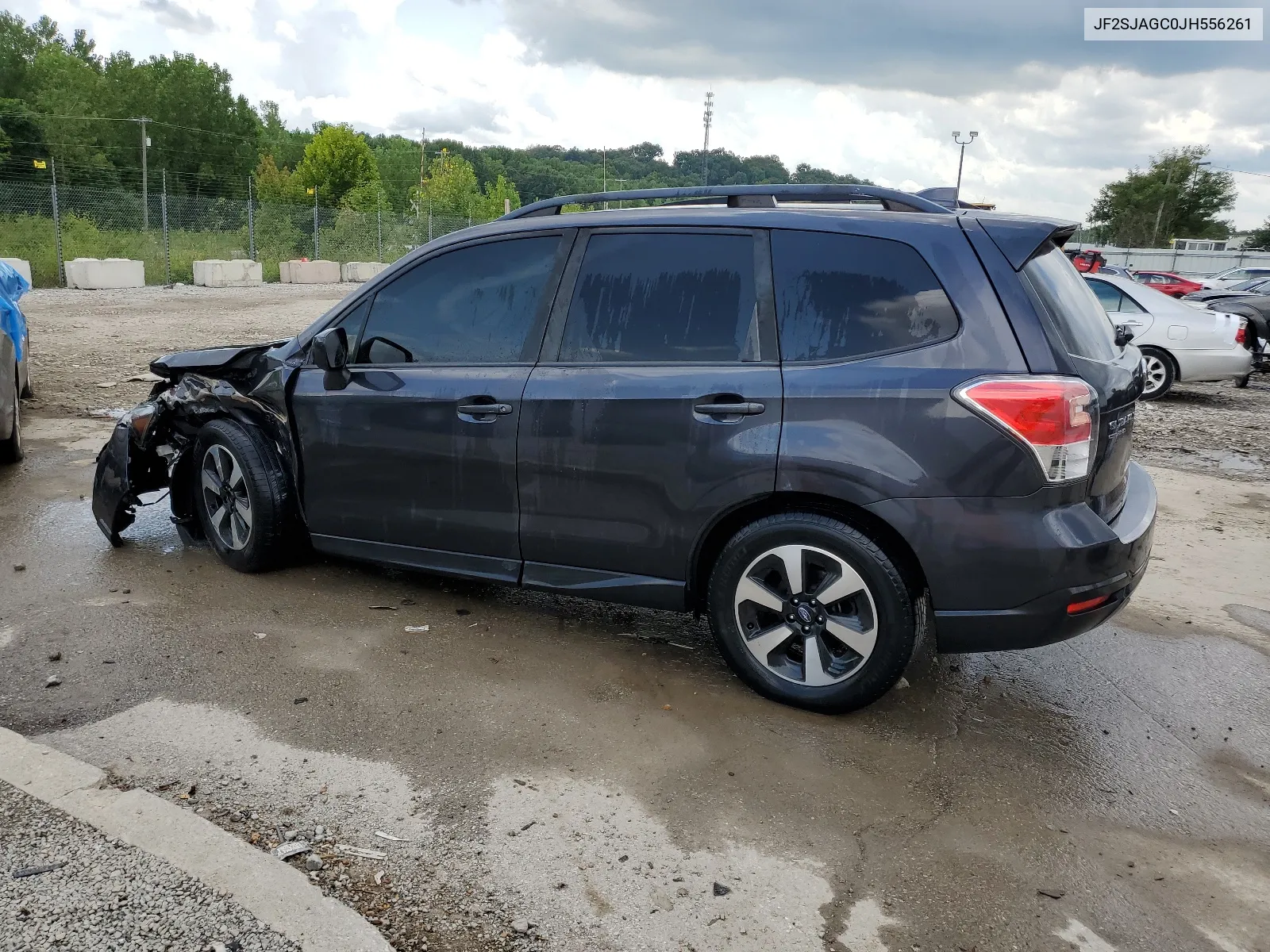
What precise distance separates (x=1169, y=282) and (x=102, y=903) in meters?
27.6

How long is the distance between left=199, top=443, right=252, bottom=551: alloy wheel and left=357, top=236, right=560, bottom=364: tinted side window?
100 centimetres

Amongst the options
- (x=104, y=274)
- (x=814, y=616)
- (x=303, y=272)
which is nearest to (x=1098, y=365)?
(x=814, y=616)

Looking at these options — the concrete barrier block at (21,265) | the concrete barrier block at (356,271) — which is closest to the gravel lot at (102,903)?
the concrete barrier block at (21,265)

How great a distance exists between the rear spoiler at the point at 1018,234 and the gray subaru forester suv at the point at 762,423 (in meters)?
0.01

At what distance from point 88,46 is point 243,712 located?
111 m

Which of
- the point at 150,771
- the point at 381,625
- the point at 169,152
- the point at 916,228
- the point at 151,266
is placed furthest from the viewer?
the point at 169,152

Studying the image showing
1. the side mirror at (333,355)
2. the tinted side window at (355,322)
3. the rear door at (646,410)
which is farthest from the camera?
the tinted side window at (355,322)

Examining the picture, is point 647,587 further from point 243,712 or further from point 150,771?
point 150,771

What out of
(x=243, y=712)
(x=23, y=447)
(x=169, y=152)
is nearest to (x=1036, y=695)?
(x=243, y=712)

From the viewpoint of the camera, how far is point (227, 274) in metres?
30.6

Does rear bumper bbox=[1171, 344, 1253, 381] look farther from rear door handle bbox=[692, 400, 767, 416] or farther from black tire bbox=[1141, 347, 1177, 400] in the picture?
rear door handle bbox=[692, 400, 767, 416]

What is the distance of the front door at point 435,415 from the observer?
160 inches

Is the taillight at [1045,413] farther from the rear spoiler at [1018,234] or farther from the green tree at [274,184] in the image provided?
the green tree at [274,184]

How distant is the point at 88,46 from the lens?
94375 millimetres
